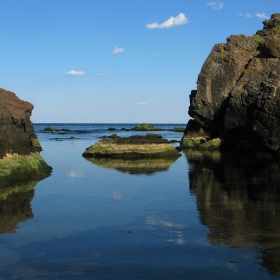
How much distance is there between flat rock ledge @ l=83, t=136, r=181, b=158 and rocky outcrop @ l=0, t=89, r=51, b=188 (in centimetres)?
1271

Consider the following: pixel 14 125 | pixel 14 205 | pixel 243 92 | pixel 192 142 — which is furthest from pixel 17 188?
pixel 192 142

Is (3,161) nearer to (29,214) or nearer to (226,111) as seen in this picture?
(29,214)

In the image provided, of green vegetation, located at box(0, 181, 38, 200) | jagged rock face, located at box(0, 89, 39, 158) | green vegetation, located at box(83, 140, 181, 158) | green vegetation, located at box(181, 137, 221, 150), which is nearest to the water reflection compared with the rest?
green vegetation, located at box(0, 181, 38, 200)

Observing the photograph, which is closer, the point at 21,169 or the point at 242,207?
the point at 242,207

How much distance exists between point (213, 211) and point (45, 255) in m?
7.10

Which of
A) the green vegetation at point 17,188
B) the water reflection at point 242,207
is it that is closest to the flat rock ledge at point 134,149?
the water reflection at point 242,207

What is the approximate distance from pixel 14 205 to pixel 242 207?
8.50m

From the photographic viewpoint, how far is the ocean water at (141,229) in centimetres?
946

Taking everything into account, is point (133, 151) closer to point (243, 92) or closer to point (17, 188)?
point (243, 92)

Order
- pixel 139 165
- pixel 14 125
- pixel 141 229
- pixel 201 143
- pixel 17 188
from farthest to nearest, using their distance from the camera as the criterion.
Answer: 1. pixel 201 143
2. pixel 139 165
3. pixel 14 125
4. pixel 17 188
5. pixel 141 229

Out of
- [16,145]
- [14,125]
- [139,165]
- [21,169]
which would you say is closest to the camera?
[21,169]

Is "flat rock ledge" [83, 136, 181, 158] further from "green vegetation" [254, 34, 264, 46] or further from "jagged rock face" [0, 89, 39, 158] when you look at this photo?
"green vegetation" [254, 34, 264, 46]

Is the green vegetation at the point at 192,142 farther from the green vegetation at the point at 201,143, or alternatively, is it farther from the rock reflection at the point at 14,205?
the rock reflection at the point at 14,205

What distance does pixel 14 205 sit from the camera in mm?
16078
